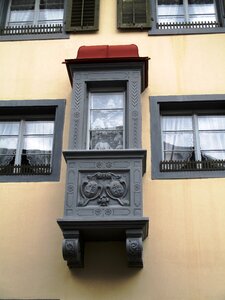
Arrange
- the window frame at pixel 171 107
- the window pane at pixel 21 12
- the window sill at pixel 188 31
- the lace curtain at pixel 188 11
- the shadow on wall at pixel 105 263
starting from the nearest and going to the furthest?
1. the shadow on wall at pixel 105 263
2. the window frame at pixel 171 107
3. the window sill at pixel 188 31
4. the lace curtain at pixel 188 11
5. the window pane at pixel 21 12

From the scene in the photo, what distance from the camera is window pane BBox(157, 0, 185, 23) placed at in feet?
34.5

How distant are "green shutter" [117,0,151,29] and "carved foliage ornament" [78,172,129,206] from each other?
11.8 ft

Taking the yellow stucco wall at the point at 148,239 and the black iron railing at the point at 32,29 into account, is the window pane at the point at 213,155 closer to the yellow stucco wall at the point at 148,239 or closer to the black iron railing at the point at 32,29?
the yellow stucco wall at the point at 148,239

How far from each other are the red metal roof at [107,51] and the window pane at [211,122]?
1.68 meters

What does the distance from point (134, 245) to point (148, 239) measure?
55 cm

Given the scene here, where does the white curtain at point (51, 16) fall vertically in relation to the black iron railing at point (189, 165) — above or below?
above

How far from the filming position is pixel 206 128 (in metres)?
9.19

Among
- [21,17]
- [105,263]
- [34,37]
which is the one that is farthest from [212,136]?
[21,17]

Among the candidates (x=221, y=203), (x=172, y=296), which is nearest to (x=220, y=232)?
(x=221, y=203)

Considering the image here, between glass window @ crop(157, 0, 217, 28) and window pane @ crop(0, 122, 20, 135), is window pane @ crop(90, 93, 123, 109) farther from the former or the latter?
glass window @ crop(157, 0, 217, 28)

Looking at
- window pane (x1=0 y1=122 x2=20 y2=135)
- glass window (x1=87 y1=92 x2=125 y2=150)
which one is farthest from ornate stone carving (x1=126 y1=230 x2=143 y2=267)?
window pane (x1=0 y1=122 x2=20 y2=135)

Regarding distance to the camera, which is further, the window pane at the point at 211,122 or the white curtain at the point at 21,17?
the white curtain at the point at 21,17

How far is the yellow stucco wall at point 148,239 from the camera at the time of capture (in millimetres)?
7590

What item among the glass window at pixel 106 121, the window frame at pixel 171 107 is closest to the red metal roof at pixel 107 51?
the glass window at pixel 106 121
